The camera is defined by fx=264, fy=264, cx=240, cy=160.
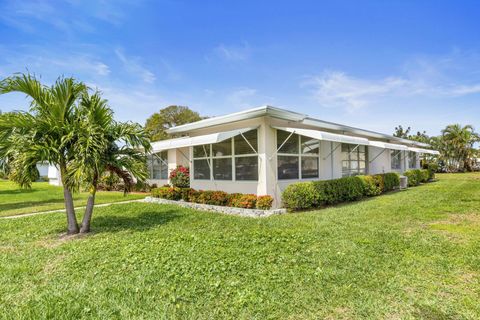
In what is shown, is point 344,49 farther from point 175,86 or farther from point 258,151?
point 175,86

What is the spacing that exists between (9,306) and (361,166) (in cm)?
1823

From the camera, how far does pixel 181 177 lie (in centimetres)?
1662

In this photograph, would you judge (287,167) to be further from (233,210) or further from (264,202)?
(233,210)

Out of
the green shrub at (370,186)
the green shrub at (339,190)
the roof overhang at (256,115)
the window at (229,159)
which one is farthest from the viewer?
the green shrub at (370,186)

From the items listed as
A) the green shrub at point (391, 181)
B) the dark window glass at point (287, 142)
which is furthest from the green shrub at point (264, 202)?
the green shrub at point (391, 181)

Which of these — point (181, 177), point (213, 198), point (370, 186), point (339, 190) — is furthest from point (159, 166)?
point (370, 186)

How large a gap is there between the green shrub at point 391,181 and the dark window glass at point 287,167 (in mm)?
7304

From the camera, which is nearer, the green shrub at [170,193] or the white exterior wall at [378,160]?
the green shrub at [170,193]

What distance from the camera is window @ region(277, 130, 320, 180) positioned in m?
11.6

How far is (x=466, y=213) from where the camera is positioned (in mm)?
9234

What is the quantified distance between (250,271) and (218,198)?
7.28 meters

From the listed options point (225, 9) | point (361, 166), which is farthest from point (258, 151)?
point (361, 166)

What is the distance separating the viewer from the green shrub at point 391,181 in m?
16.3

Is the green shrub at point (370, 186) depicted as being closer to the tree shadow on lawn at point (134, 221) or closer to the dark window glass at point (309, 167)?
the dark window glass at point (309, 167)
